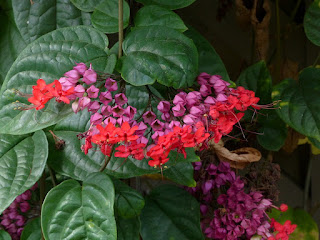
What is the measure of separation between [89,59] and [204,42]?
288 mm

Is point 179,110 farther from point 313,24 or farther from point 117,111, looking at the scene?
point 313,24

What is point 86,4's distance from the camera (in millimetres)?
826

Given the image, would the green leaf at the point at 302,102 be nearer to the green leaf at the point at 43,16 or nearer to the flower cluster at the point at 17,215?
the green leaf at the point at 43,16

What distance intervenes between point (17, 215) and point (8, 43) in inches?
15.8

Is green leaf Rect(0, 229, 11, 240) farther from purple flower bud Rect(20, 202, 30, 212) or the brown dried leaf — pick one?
the brown dried leaf

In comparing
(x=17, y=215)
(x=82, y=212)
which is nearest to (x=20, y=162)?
(x=82, y=212)

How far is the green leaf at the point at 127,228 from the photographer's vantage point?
0.84 meters

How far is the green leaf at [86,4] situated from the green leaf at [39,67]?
0.36 feet

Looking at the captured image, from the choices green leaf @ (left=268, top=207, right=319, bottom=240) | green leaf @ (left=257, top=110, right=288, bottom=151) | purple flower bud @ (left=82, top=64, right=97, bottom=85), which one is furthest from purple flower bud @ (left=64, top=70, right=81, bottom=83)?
green leaf @ (left=268, top=207, right=319, bottom=240)

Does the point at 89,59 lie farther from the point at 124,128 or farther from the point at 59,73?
the point at 124,128

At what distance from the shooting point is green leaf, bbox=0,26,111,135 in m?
0.70

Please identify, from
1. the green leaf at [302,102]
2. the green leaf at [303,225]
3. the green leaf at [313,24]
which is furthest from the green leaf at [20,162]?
the green leaf at [303,225]

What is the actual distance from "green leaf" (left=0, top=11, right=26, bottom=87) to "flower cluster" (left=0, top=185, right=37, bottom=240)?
28cm

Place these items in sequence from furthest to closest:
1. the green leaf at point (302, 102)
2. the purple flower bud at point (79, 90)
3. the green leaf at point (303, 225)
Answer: the green leaf at point (303, 225), the green leaf at point (302, 102), the purple flower bud at point (79, 90)
